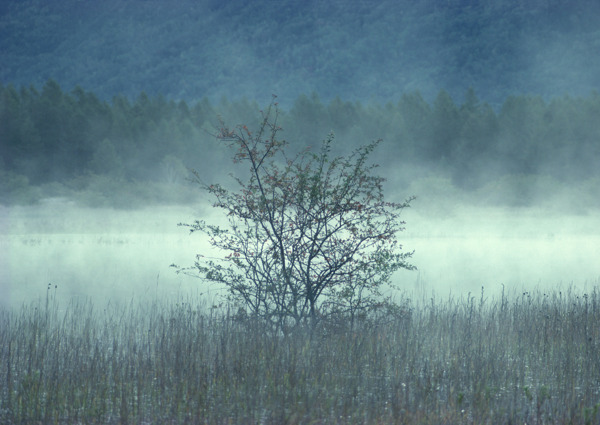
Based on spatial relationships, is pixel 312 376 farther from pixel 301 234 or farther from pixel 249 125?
pixel 249 125

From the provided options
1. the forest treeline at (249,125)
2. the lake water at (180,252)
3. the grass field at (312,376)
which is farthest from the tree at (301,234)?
the forest treeline at (249,125)

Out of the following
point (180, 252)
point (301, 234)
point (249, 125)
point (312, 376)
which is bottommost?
point (312, 376)

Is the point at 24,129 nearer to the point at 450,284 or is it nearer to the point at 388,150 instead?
the point at 388,150

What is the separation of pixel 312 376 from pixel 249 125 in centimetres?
6702

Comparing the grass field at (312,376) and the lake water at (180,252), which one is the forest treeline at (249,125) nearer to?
the lake water at (180,252)

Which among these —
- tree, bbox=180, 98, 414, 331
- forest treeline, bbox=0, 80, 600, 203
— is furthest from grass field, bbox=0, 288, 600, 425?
forest treeline, bbox=0, 80, 600, 203

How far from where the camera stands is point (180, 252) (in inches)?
1670

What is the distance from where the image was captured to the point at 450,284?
2644 centimetres

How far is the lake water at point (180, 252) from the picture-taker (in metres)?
24.5

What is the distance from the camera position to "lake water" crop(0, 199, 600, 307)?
24.5 meters

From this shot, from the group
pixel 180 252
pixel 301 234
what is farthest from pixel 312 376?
pixel 180 252

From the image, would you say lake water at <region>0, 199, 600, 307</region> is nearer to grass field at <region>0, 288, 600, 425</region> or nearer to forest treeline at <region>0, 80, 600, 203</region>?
forest treeline at <region>0, 80, 600, 203</region>

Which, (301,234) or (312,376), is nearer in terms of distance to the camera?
(312,376)

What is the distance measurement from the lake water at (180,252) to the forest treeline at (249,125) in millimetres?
5410
